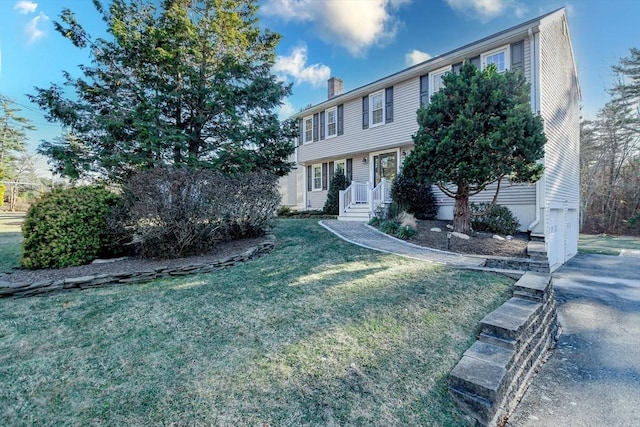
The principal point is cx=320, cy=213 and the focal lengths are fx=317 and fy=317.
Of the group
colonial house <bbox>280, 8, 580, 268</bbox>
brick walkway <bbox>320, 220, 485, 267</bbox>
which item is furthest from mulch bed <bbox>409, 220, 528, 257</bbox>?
colonial house <bbox>280, 8, 580, 268</bbox>

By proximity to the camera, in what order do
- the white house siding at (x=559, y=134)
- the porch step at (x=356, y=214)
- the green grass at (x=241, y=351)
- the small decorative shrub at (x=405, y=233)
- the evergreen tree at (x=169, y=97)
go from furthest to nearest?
the porch step at (x=356, y=214)
the white house siding at (x=559, y=134)
the evergreen tree at (x=169, y=97)
the small decorative shrub at (x=405, y=233)
the green grass at (x=241, y=351)

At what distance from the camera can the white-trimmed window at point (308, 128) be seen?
16.8 meters

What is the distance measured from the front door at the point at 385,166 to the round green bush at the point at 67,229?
997 centimetres

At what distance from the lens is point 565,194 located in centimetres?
1251

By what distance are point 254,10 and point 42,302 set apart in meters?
11.2

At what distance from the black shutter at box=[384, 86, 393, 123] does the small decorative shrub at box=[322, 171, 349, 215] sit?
3.17m

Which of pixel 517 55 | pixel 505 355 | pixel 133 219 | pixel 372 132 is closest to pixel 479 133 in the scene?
pixel 517 55

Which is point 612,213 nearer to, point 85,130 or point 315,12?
point 315,12

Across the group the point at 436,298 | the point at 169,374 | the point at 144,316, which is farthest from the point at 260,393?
the point at 436,298

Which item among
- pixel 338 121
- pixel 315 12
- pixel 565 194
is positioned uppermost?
pixel 315 12

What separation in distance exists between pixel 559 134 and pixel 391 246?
882 cm

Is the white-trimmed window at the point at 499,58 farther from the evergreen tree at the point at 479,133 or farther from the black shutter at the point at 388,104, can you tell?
the black shutter at the point at 388,104

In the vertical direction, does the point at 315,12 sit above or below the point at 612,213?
above

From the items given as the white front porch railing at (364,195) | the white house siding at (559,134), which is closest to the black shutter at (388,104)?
the white front porch railing at (364,195)
